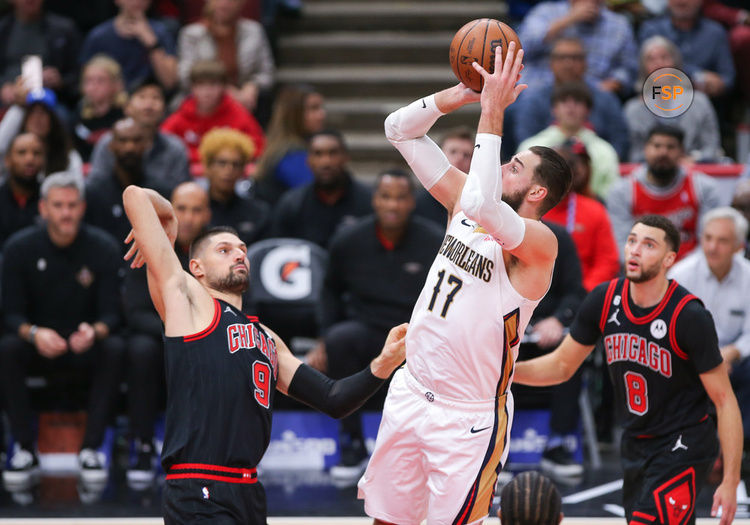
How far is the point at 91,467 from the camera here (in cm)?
706

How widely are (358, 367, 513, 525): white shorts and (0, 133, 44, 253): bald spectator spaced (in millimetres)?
4402

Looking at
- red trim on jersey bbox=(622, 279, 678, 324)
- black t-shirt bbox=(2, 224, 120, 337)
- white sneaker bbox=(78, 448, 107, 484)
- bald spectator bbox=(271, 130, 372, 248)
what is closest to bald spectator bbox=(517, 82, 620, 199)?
bald spectator bbox=(271, 130, 372, 248)

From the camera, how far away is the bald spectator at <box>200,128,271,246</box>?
26.0 feet

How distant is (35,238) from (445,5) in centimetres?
567

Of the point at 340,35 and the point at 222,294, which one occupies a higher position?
the point at 340,35

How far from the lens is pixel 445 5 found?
453 inches

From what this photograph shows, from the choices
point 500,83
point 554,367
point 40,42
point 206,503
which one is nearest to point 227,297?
point 206,503

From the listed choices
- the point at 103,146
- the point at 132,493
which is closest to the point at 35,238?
the point at 103,146

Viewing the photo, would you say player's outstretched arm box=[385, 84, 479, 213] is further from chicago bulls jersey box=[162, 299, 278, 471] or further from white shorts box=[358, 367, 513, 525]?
chicago bulls jersey box=[162, 299, 278, 471]

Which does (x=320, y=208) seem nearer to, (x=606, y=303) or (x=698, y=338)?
(x=606, y=303)

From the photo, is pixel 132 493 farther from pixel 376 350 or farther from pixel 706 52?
pixel 706 52

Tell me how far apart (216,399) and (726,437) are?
2163 mm

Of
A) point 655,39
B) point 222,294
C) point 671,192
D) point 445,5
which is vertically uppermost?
point 445,5

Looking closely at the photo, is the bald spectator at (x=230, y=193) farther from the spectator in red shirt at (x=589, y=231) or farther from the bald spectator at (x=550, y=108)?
the bald spectator at (x=550, y=108)
